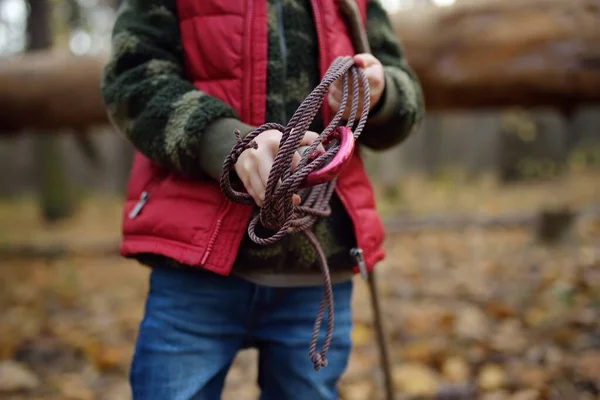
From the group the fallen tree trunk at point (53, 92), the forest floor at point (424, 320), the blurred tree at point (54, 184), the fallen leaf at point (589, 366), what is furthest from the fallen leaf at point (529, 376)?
the blurred tree at point (54, 184)

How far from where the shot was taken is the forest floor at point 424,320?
2.24 m

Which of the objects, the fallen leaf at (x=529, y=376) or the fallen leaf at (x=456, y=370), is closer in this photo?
the fallen leaf at (x=529, y=376)

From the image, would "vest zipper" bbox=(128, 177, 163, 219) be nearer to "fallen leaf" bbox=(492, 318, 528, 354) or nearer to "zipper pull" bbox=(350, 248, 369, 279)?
"zipper pull" bbox=(350, 248, 369, 279)

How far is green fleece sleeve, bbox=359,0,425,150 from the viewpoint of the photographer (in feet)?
4.18

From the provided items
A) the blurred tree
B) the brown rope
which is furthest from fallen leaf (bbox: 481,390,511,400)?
the blurred tree

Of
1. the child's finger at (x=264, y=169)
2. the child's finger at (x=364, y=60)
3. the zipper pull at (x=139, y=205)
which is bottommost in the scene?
the zipper pull at (x=139, y=205)

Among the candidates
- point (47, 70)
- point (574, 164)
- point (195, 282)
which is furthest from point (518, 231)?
point (574, 164)

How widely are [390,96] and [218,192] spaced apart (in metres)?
0.44

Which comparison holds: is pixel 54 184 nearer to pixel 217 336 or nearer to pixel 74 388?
pixel 74 388

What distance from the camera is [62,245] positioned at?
522cm

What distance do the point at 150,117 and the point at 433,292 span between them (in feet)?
8.65

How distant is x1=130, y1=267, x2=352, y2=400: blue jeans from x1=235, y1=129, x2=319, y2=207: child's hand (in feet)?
1.11

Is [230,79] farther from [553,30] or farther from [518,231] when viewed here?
[518,231]

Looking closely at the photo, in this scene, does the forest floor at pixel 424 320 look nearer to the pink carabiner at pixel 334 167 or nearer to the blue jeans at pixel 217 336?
the blue jeans at pixel 217 336
